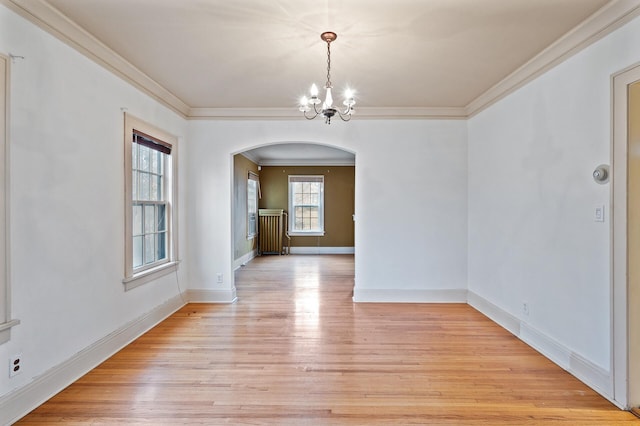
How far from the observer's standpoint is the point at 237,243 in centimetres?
716

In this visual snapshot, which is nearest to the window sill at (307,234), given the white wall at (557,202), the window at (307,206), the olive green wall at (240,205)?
the window at (307,206)

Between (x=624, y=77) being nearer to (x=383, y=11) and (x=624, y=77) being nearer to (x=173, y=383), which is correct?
(x=383, y=11)

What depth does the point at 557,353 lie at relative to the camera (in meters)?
2.81

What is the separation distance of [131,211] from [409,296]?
3.47m

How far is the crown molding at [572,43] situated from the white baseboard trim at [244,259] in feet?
17.6

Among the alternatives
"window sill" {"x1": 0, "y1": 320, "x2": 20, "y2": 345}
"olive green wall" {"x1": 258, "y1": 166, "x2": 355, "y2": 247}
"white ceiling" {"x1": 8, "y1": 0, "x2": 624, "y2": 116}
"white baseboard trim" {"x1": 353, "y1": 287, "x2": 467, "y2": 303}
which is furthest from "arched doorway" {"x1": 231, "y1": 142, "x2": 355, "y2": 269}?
"window sill" {"x1": 0, "y1": 320, "x2": 20, "y2": 345}

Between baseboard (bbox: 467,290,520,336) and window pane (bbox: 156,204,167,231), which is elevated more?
window pane (bbox: 156,204,167,231)

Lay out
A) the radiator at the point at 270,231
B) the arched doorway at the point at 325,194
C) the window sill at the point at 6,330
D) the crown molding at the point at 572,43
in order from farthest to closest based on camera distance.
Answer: the arched doorway at the point at 325,194, the radiator at the point at 270,231, the crown molding at the point at 572,43, the window sill at the point at 6,330

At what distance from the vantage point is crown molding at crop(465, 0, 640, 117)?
84.8 inches

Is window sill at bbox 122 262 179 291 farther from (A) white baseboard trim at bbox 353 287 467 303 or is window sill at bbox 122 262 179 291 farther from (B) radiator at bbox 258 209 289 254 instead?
(B) radiator at bbox 258 209 289 254

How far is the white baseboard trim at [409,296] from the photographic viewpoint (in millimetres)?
4539

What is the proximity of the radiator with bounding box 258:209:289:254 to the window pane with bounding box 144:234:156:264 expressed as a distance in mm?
5156

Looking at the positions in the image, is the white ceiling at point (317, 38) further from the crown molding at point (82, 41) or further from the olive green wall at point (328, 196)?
the olive green wall at point (328, 196)

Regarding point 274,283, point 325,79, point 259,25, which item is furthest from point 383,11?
point 274,283
